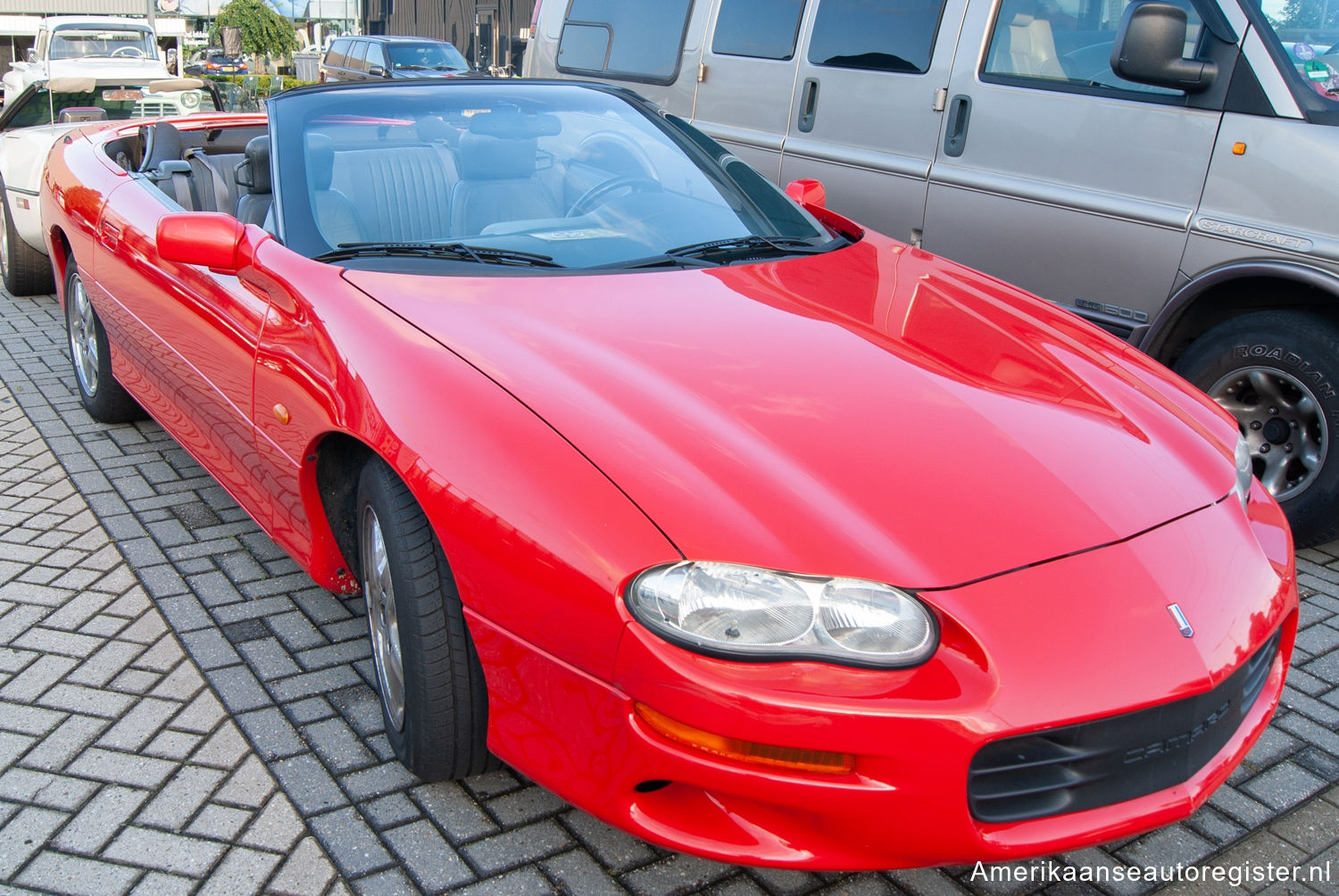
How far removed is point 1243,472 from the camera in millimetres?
2412

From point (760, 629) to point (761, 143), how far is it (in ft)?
13.7

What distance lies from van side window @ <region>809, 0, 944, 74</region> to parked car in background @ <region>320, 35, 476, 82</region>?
16.4 metres

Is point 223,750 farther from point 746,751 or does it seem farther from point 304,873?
point 746,751

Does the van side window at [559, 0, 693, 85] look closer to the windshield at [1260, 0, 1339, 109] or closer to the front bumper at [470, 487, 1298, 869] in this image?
the windshield at [1260, 0, 1339, 109]

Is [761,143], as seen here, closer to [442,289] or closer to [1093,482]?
[442,289]

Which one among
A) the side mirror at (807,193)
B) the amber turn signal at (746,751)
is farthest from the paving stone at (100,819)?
the side mirror at (807,193)

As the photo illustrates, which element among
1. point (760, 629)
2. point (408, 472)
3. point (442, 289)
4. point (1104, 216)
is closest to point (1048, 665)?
point (760, 629)

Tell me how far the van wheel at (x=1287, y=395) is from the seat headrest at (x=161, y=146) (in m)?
3.94

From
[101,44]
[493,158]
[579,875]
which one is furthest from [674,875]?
[101,44]

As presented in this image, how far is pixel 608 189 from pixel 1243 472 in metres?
1.81

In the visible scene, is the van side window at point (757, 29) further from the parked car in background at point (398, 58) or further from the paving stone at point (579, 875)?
the parked car in background at point (398, 58)

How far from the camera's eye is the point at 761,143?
5.51 metres

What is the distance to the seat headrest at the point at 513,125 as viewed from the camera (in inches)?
127

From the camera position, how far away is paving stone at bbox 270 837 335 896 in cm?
212
